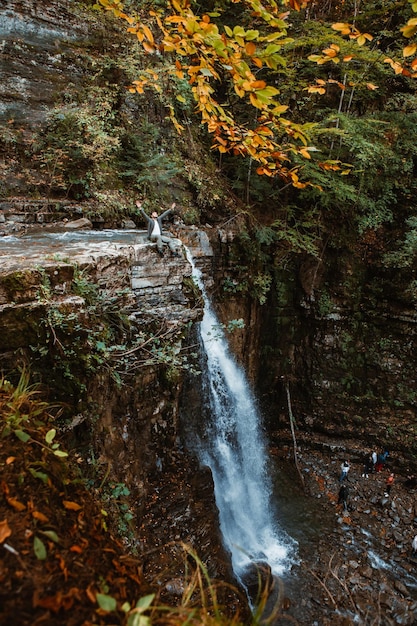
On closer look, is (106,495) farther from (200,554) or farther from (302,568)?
(302,568)

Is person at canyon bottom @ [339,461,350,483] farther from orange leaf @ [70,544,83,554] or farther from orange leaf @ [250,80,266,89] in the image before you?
orange leaf @ [250,80,266,89]

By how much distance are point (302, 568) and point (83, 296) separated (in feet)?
25.9

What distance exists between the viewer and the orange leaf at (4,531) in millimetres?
1334

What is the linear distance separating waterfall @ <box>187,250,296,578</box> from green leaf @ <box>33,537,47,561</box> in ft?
20.6

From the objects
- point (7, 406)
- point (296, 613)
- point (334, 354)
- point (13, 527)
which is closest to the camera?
point (13, 527)

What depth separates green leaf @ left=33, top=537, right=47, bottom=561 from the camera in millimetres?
1315

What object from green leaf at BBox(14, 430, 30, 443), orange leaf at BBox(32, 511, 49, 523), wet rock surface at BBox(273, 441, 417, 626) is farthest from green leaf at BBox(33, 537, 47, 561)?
wet rock surface at BBox(273, 441, 417, 626)

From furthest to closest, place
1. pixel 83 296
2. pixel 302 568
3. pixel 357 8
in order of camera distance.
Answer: pixel 357 8
pixel 302 568
pixel 83 296

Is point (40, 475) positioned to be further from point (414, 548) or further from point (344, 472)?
point (344, 472)

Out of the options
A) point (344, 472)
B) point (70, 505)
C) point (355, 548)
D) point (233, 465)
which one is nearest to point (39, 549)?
point (70, 505)

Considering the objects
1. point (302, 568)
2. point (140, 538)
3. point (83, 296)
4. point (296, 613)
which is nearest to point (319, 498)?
point (302, 568)

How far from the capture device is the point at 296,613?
6898 mm

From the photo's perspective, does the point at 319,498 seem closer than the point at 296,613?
No

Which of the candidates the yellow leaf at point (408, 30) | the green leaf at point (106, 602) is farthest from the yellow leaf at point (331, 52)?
the green leaf at point (106, 602)
